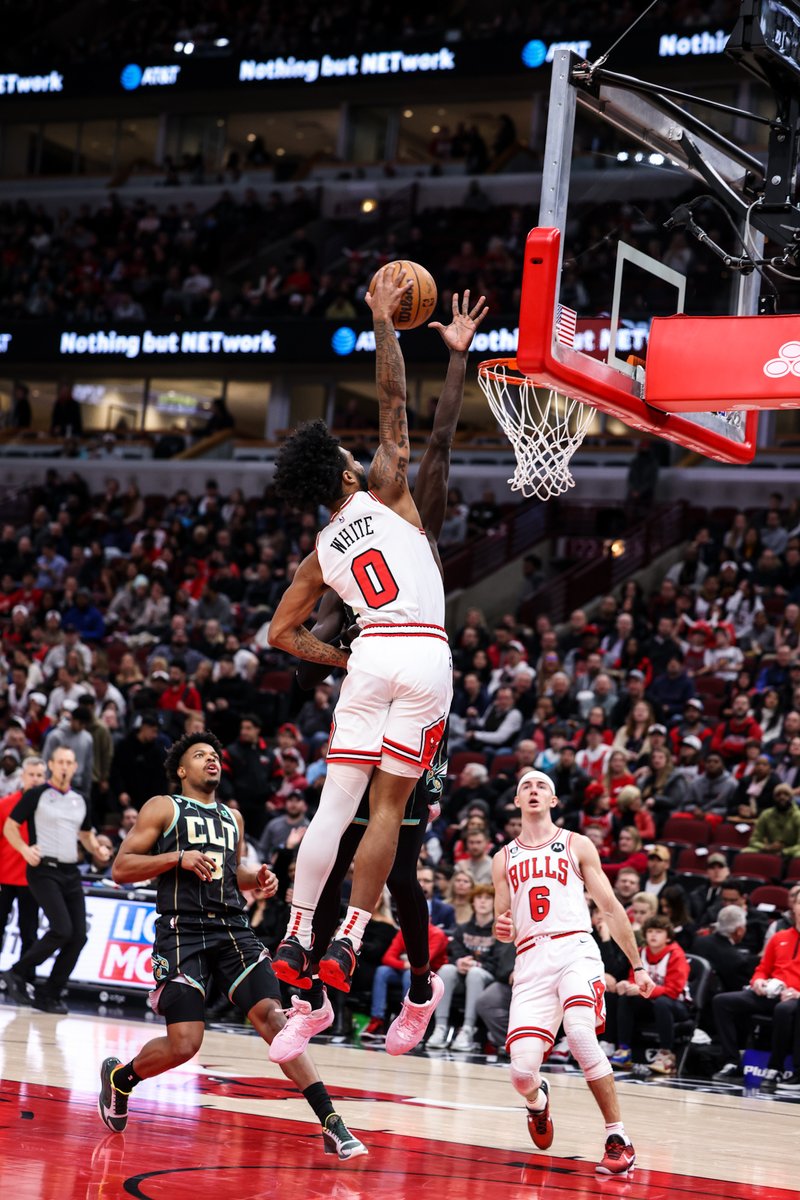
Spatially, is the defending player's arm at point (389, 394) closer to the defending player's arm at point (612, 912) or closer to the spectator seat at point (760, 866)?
the defending player's arm at point (612, 912)

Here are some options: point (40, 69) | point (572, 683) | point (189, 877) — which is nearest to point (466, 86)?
point (40, 69)

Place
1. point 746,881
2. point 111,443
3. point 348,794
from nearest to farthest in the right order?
point 348,794, point 746,881, point 111,443

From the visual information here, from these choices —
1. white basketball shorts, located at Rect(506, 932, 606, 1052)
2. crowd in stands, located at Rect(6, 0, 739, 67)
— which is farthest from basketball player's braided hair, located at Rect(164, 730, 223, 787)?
crowd in stands, located at Rect(6, 0, 739, 67)

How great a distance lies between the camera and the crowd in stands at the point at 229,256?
2730cm

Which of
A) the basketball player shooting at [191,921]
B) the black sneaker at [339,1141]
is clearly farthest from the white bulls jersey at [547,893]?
the black sneaker at [339,1141]

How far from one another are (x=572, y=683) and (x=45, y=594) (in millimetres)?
9504

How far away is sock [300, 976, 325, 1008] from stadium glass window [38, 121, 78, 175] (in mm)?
33301

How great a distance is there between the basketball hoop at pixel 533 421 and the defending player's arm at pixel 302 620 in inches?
88.1

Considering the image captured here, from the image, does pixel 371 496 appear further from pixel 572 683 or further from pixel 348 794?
pixel 572 683

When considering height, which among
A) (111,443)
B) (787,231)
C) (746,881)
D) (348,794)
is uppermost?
(111,443)

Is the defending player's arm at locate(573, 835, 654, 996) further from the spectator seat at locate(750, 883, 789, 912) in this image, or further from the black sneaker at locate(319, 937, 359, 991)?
the spectator seat at locate(750, 883, 789, 912)

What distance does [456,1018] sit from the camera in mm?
12898

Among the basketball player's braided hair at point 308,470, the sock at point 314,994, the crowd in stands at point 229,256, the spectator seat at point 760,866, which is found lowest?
the sock at point 314,994

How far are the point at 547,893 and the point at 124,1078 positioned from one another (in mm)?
2434
